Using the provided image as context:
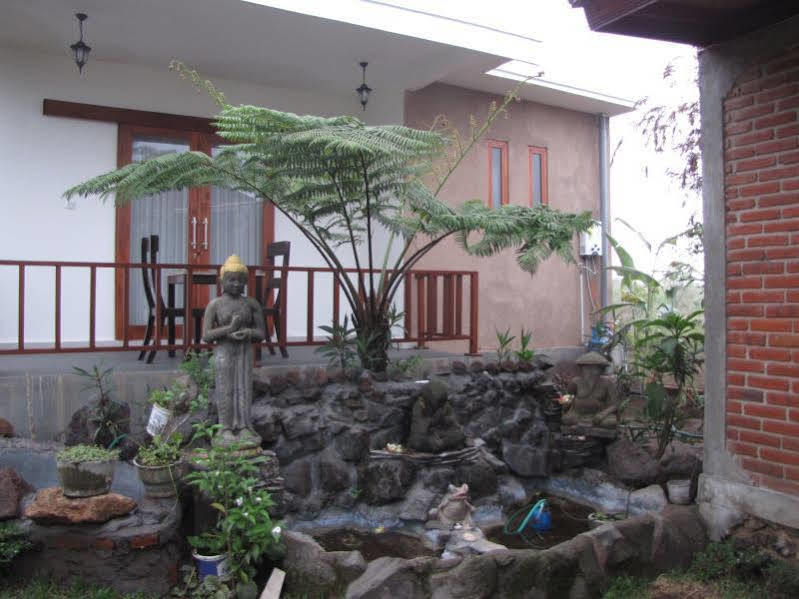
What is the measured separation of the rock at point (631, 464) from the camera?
5.30 metres

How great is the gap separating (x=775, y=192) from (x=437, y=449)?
112 inches

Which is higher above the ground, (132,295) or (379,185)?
(379,185)

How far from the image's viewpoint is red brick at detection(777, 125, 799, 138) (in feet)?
13.1

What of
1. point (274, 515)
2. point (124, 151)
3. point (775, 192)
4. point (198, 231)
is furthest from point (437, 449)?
point (124, 151)

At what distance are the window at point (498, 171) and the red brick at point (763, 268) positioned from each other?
5424 mm

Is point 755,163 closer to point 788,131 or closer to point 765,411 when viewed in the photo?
point 788,131

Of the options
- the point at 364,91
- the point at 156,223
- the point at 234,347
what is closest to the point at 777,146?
the point at 234,347

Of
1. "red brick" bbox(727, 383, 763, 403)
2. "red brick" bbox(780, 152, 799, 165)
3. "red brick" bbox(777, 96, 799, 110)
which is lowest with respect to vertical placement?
"red brick" bbox(727, 383, 763, 403)

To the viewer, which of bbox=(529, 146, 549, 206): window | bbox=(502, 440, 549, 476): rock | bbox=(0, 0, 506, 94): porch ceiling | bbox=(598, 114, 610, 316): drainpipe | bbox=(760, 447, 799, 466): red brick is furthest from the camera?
bbox=(598, 114, 610, 316): drainpipe

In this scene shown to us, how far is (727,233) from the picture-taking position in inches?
173

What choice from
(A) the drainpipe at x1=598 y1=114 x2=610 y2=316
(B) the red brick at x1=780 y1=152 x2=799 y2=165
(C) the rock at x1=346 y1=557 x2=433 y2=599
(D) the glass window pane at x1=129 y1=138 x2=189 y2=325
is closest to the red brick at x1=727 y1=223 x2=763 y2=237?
(B) the red brick at x1=780 y1=152 x2=799 y2=165

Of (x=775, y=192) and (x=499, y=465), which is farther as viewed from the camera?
(x=499, y=465)

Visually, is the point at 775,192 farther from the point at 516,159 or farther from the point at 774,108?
the point at 516,159

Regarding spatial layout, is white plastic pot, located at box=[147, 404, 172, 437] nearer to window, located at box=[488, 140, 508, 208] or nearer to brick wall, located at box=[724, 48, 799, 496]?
brick wall, located at box=[724, 48, 799, 496]
